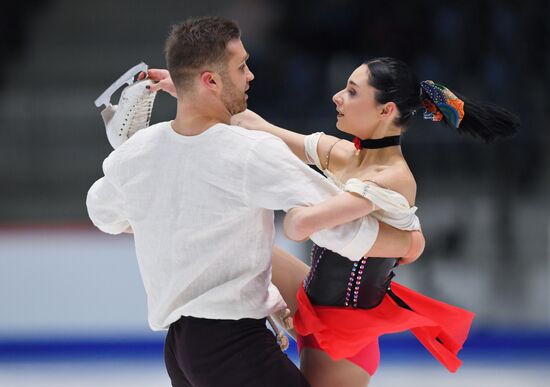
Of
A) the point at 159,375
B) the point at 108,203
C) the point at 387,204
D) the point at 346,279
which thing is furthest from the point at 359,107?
the point at 159,375

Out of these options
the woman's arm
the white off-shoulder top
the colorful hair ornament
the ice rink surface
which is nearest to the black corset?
the white off-shoulder top

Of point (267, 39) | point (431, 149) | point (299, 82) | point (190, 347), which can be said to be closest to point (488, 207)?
point (431, 149)

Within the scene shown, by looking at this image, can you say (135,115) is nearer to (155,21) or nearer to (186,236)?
(186,236)

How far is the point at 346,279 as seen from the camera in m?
2.22

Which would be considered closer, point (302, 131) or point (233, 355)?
point (233, 355)

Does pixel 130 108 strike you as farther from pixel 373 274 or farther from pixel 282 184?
pixel 373 274

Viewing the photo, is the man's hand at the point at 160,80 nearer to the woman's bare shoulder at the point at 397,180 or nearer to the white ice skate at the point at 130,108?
the white ice skate at the point at 130,108

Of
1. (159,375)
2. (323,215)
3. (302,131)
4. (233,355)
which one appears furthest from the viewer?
(302,131)

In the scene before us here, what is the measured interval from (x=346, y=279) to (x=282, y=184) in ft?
1.40

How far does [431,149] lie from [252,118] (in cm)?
308

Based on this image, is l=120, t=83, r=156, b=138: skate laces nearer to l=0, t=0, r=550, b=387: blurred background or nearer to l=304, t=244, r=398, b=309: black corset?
l=304, t=244, r=398, b=309: black corset

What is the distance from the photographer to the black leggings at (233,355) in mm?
2000

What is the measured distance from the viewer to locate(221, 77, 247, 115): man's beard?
2.01 m

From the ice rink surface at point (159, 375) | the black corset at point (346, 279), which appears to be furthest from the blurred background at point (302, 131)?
the black corset at point (346, 279)
